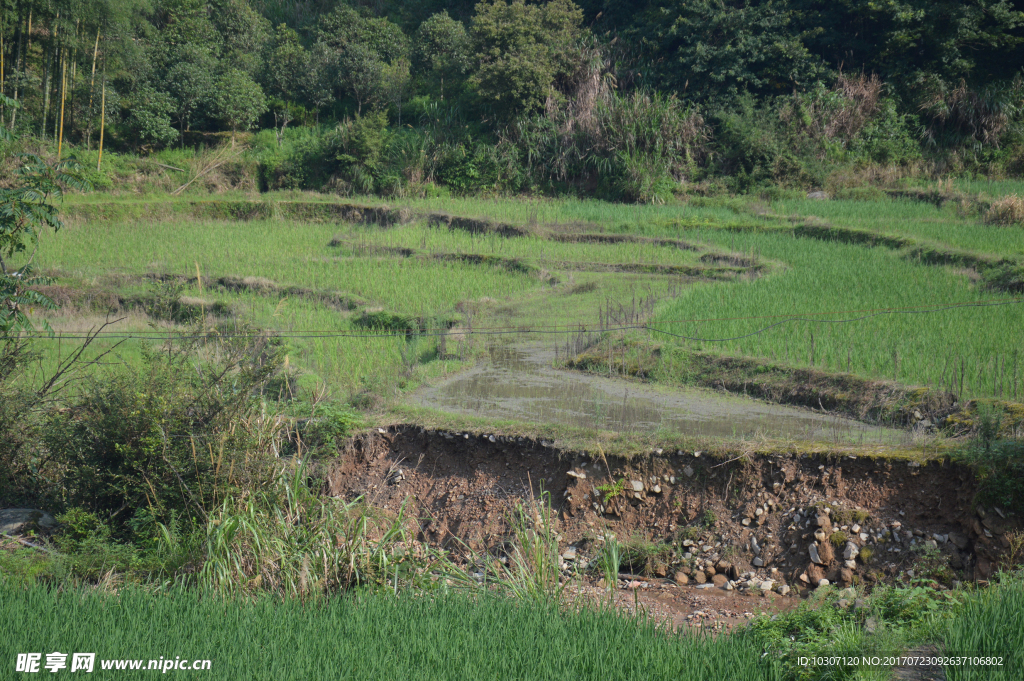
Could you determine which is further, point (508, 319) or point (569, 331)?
point (508, 319)

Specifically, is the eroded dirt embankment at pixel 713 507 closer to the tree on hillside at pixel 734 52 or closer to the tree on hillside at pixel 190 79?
the tree on hillside at pixel 734 52

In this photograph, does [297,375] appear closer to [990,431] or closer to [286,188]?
[990,431]

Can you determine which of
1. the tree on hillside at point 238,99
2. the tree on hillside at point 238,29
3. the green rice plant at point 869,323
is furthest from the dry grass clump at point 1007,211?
the tree on hillside at point 238,29

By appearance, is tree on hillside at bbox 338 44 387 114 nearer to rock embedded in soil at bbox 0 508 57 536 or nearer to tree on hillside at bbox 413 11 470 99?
tree on hillside at bbox 413 11 470 99

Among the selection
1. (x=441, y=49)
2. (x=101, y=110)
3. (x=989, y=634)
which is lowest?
(x=989, y=634)

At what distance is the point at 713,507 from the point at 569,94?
17.3 m

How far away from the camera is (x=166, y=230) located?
576 inches

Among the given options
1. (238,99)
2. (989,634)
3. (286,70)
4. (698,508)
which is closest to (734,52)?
(286,70)

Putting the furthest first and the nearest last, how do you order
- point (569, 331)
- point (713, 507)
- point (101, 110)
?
point (101, 110) → point (569, 331) → point (713, 507)

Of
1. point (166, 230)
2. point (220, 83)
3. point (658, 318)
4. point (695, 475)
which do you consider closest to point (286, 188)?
point (220, 83)

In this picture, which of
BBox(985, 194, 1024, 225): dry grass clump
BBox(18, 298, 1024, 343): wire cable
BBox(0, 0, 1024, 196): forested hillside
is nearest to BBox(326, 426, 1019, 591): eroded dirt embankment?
BBox(18, 298, 1024, 343): wire cable

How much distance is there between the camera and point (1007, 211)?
1183cm

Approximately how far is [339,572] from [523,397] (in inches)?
102

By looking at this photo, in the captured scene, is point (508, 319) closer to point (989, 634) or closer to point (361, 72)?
point (989, 634)
